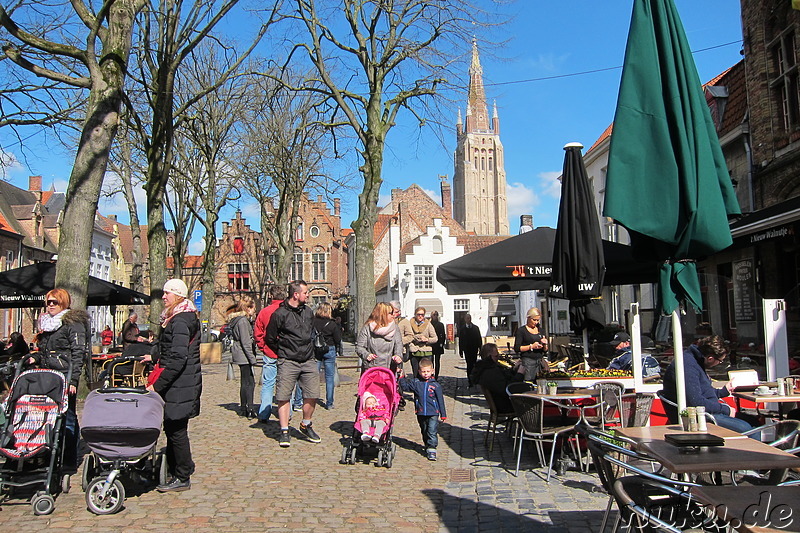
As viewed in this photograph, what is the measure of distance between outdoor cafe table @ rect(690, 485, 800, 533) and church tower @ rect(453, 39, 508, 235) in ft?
376

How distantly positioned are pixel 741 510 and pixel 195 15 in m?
14.4

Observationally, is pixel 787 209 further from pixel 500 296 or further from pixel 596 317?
pixel 500 296

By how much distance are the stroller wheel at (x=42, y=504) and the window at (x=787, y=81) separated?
15.1 meters

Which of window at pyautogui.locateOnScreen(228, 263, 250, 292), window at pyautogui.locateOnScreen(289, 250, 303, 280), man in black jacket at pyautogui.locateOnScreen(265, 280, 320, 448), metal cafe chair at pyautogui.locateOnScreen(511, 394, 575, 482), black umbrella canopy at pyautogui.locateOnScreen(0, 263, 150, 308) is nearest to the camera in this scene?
metal cafe chair at pyautogui.locateOnScreen(511, 394, 575, 482)

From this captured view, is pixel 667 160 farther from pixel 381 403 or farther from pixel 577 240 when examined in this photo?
pixel 381 403

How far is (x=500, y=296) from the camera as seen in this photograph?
43.8 m

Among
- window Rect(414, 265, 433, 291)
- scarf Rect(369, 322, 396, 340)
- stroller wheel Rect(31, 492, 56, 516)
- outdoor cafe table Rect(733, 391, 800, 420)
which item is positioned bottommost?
stroller wheel Rect(31, 492, 56, 516)

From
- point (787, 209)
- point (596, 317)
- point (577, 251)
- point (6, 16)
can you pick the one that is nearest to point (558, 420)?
point (577, 251)

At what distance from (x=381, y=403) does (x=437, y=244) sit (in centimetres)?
3841

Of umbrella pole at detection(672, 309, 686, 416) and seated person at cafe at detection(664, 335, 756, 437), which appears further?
seated person at cafe at detection(664, 335, 756, 437)

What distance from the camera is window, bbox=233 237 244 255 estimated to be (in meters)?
56.5

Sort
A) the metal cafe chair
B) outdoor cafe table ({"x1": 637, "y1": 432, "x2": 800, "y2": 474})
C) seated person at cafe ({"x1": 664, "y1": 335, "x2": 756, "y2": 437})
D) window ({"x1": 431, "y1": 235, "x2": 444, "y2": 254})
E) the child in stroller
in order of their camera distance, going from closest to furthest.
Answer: outdoor cafe table ({"x1": 637, "y1": 432, "x2": 800, "y2": 474})
seated person at cafe ({"x1": 664, "y1": 335, "x2": 756, "y2": 437})
the metal cafe chair
the child in stroller
window ({"x1": 431, "y1": 235, "x2": 444, "y2": 254})

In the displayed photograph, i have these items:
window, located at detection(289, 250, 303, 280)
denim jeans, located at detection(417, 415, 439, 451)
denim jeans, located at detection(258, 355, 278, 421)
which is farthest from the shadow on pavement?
window, located at detection(289, 250, 303, 280)

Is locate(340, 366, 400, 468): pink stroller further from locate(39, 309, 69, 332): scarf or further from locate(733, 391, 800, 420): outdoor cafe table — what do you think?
locate(733, 391, 800, 420): outdoor cafe table
